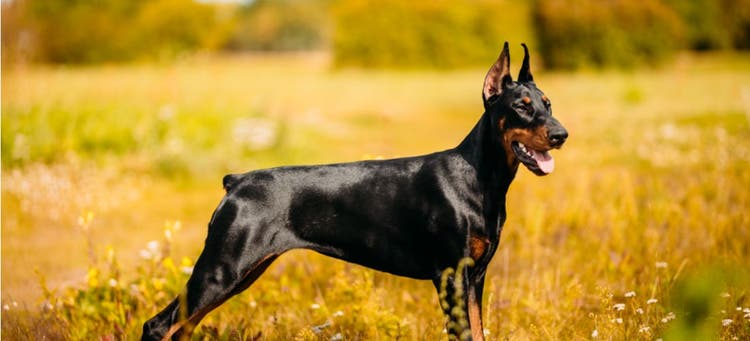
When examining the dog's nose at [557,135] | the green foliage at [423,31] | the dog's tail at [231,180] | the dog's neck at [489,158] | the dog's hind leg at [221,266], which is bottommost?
the green foliage at [423,31]

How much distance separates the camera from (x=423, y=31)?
32.2 metres

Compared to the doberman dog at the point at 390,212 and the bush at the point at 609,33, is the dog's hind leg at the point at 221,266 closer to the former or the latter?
the doberman dog at the point at 390,212

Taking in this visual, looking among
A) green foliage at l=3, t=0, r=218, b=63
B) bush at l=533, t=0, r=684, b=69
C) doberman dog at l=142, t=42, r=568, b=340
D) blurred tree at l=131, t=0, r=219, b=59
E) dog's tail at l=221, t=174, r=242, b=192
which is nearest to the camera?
doberman dog at l=142, t=42, r=568, b=340

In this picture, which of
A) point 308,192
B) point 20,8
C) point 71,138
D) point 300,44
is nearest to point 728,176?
point 308,192

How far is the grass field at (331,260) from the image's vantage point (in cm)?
387

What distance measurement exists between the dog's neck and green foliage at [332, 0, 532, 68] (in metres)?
Result: 29.0

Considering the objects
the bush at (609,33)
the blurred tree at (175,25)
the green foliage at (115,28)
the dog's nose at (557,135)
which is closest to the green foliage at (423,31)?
the bush at (609,33)

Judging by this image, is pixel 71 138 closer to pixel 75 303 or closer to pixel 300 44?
pixel 75 303

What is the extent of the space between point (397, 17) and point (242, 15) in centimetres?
3029

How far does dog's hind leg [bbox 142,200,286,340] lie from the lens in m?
3.10

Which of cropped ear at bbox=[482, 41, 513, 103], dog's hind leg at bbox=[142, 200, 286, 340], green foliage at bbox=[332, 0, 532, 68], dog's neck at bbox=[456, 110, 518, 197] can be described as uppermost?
cropped ear at bbox=[482, 41, 513, 103]

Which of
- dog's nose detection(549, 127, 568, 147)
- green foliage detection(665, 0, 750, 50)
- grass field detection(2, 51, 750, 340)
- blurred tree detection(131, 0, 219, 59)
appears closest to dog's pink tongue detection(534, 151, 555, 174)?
dog's nose detection(549, 127, 568, 147)

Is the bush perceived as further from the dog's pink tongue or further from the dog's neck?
the dog's pink tongue

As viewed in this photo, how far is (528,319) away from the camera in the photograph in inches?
157
